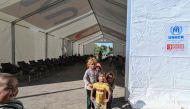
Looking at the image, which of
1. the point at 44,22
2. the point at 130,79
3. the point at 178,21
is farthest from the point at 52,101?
the point at 44,22

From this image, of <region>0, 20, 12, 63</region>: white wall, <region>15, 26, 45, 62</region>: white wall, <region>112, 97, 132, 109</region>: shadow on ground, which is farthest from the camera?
<region>15, 26, 45, 62</region>: white wall

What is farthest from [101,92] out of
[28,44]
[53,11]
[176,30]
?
[28,44]

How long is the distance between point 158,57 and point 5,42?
24.8ft

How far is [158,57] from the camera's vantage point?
7.74 metres

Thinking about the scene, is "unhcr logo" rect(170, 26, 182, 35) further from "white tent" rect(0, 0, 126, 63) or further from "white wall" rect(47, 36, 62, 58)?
"white wall" rect(47, 36, 62, 58)

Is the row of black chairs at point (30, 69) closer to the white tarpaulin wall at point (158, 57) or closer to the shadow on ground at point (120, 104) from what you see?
the shadow on ground at point (120, 104)

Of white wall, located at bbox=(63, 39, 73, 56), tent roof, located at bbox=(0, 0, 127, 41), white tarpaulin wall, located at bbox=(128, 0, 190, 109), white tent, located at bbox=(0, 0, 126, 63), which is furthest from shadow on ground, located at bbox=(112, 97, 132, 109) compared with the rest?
white wall, located at bbox=(63, 39, 73, 56)

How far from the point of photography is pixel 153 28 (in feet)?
25.4

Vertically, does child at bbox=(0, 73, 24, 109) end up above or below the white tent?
below

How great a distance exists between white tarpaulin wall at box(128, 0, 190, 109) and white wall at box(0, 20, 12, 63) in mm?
6784

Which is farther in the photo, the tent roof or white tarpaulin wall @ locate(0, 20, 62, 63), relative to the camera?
white tarpaulin wall @ locate(0, 20, 62, 63)

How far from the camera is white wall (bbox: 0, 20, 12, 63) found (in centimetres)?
1322

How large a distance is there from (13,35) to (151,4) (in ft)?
26.2

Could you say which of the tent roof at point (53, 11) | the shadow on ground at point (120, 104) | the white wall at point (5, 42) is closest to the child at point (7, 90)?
the shadow on ground at point (120, 104)
